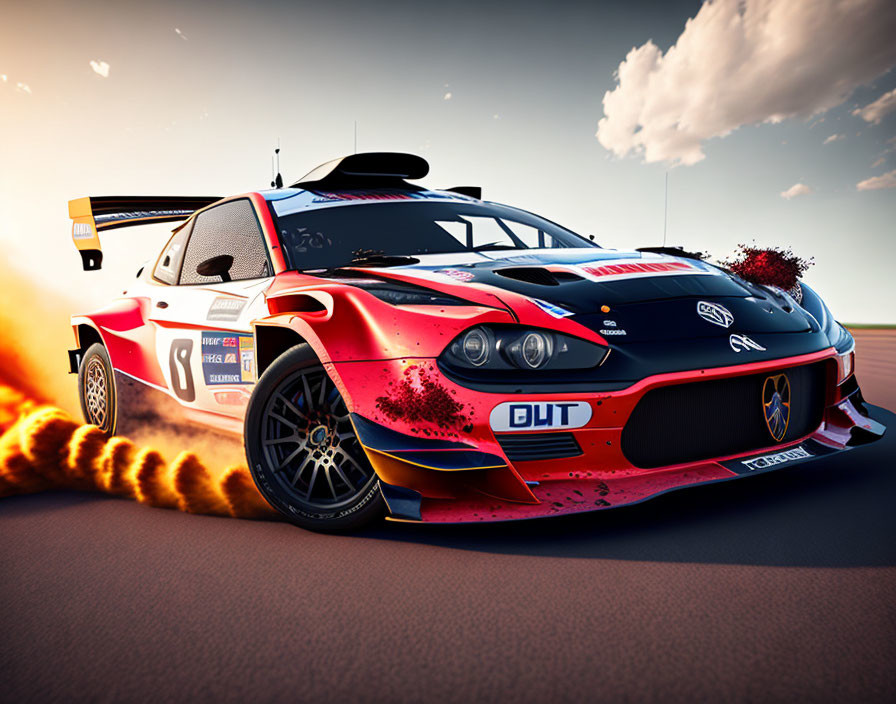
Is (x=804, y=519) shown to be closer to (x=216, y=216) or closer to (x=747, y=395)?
(x=747, y=395)

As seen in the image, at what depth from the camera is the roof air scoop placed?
379cm

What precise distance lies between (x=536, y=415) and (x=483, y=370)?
0.22m

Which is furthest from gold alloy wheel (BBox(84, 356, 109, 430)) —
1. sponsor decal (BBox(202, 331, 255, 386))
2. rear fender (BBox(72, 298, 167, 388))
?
sponsor decal (BBox(202, 331, 255, 386))

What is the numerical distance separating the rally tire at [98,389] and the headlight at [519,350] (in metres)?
2.84

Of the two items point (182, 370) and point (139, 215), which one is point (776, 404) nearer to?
point (182, 370)

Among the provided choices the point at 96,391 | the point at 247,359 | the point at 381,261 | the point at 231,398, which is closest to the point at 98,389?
the point at 96,391

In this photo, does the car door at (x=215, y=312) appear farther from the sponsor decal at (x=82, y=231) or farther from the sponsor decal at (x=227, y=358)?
the sponsor decal at (x=82, y=231)

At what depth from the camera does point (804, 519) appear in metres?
2.45

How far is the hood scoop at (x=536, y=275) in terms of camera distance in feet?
8.52

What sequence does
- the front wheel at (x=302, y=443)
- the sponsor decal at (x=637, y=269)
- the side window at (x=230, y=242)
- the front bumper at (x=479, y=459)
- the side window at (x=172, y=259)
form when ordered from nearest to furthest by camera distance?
the front bumper at (x=479, y=459)
the front wheel at (x=302, y=443)
the sponsor decal at (x=637, y=269)
the side window at (x=230, y=242)
the side window at (x=172, y=259)

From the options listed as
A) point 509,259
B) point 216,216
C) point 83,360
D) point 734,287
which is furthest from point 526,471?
point 83,360

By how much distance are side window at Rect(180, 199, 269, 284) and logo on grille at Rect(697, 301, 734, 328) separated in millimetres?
1843

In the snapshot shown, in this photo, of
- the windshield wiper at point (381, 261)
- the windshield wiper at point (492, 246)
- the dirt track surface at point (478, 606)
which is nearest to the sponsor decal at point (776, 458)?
the dirt track surface at point (478, 606)

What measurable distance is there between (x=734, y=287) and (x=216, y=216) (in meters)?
2.72
